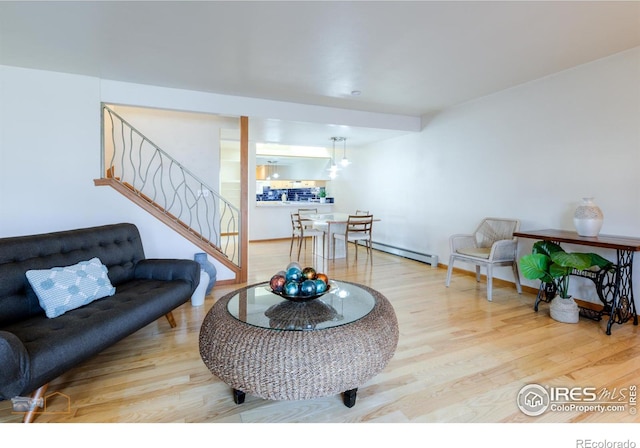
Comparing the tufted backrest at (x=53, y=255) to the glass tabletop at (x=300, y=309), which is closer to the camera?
the glass tabletop at (x=300, y=309)

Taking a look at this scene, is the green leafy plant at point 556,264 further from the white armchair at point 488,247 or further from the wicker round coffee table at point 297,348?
the wicker round coffee table at point 297,348

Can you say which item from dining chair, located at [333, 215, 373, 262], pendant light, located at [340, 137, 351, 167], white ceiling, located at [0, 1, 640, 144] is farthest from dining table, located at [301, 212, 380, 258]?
white ceiling, located at [0, 1, 640, 144]

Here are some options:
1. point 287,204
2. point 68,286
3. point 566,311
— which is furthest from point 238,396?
point 287,204

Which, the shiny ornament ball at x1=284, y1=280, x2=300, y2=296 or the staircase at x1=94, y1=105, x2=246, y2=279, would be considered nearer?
the shiny ornament ball at x1=284, y1=280, x2=300, y2=296

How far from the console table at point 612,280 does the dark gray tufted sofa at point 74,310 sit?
336 centimetres

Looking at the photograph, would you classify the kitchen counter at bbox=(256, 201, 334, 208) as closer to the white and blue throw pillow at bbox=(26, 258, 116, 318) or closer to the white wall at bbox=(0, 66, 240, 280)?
the white wall at bbox=(0, 66, 240, 280)

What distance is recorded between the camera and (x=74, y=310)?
2021 millimetres

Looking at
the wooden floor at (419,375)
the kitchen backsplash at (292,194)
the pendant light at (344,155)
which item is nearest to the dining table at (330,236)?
the pendant light at (344,155)

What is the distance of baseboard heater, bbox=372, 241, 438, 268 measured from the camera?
511 centimetres

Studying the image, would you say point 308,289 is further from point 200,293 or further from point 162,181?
point 162,181

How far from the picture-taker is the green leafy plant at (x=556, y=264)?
2.71 metres

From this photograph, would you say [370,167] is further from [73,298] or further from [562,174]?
[73,298]

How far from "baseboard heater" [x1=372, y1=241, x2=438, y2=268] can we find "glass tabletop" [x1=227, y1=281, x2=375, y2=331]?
3.25 metres
